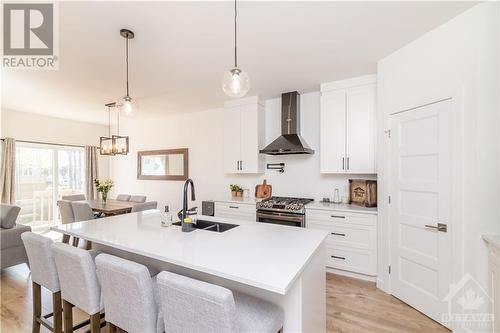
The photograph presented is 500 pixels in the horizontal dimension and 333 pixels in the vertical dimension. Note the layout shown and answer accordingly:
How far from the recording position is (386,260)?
2.71 m

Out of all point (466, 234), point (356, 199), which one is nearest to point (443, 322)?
point (466, 234)

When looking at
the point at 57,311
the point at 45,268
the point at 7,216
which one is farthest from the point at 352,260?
the point at 7,216

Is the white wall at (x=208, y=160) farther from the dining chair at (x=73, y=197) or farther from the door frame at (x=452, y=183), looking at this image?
the dining chair at (x=73, y=197)

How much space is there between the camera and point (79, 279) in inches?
57.7

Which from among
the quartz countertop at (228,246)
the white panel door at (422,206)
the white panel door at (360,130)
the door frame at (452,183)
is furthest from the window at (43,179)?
the white panel door at (422,206)

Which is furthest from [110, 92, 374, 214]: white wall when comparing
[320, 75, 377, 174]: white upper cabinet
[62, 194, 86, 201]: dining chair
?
[62, 194, 86, 201]: dining chair

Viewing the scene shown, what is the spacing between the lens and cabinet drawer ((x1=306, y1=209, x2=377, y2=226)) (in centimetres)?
290

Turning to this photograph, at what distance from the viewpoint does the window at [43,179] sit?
5.11 metres

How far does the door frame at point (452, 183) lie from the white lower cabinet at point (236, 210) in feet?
5.77

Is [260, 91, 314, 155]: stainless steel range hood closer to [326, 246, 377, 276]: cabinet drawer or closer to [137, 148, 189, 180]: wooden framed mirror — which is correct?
[326, 246, 377, 276]: cabinet drawer

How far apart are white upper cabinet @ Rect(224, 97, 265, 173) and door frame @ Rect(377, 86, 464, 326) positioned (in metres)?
1.92

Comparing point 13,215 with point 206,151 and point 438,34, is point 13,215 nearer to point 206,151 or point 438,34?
point 206,151

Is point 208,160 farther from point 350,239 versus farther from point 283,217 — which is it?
point 350,239

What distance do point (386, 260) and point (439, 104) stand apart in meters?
1.77
